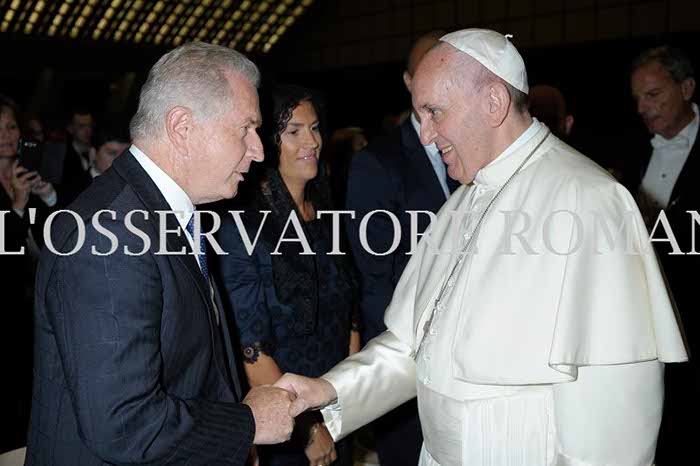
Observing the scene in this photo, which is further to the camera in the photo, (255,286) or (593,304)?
(255,286)

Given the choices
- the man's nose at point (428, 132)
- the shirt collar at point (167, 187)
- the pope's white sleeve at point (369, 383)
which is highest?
the man's nose at point (428, 132)

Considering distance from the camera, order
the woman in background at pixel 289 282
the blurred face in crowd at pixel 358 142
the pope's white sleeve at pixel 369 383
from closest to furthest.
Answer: the pope's white sleeve at pixel 369 383, the woman in background at pixel 289 282, the blurred face in crowd at pixel 358 142

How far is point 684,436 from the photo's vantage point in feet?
14.2

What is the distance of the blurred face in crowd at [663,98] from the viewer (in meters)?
4.14

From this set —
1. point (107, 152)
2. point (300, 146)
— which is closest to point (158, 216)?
point (300, 146)

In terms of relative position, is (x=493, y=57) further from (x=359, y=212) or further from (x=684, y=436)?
(x=684, y=436)

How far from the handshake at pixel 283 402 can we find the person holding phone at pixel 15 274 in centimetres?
215

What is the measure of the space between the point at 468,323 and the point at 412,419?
152cm

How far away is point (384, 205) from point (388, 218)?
6 centimetres

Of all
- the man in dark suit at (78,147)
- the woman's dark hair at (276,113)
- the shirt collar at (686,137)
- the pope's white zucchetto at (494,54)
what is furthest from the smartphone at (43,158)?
the shirt collar at (686,137)

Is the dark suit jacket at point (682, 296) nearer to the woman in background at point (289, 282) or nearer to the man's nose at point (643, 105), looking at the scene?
the man's nose at point (643, 105)

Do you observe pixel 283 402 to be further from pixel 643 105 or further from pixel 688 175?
pixel 643 105

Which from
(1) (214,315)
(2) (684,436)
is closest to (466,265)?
(1) (214,315)

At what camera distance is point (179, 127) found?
170cm
